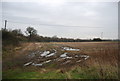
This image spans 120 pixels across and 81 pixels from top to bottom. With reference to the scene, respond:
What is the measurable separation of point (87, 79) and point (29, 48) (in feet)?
Result: 25.8

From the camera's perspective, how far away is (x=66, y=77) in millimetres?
3754

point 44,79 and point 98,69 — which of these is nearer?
point 44,79

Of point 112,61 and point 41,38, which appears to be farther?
point 41,38

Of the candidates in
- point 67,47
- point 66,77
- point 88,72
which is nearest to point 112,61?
point 88,72

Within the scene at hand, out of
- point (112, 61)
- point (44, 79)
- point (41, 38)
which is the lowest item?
point (44, 79)

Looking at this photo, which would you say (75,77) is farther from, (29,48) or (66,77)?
(29,48)

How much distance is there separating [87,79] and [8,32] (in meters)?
6.57

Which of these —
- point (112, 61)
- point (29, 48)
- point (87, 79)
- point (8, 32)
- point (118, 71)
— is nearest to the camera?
point (87, 79)

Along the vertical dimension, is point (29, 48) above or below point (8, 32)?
below

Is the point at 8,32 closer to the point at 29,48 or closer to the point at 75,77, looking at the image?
the point at 29,48

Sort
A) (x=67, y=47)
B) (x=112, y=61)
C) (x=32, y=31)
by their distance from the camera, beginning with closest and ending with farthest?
1. (x=112, y=61)
2. (x=32, y=31)
3. (x=67, y=47)

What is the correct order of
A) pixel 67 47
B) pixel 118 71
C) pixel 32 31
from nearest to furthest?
pixel 118 71
pixel 32 31
pixel 67 47

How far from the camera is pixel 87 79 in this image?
362cm

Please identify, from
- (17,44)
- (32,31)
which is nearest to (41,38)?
(32,31)
